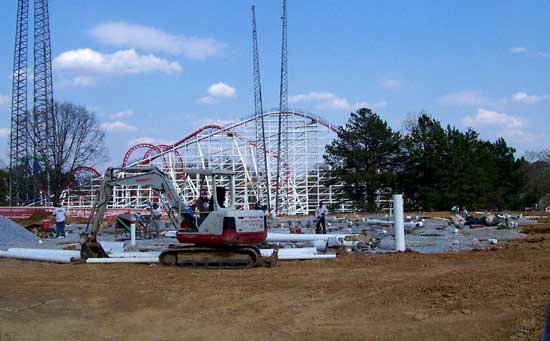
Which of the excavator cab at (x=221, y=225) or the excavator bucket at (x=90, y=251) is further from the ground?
the excavator cab at (x=221, y=225)

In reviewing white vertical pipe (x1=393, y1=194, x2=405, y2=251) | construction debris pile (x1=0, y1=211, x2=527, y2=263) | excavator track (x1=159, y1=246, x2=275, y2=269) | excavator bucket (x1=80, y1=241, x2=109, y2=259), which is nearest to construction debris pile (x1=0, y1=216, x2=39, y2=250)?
construction debris pile (x1=0, y1=211, x2=527, y2=263)

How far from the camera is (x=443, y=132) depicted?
38094 millimetres

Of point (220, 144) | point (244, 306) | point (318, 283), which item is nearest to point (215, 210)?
point (318, 283)

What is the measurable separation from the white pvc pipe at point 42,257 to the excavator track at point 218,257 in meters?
2.56

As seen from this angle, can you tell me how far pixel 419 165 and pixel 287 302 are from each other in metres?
33.2

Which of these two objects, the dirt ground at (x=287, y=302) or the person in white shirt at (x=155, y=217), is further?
the person in white shirt at (x=155, y=217)

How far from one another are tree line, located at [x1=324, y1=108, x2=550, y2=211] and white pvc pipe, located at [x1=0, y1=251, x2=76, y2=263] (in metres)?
27.6

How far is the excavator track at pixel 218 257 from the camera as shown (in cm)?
1149

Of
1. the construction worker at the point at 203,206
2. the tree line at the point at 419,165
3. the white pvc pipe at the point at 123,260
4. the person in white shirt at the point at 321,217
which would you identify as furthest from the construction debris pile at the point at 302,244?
the tree line at the point at 419,165

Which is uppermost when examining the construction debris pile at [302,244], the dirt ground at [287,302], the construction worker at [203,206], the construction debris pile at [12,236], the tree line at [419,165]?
the tree line at [419,165]

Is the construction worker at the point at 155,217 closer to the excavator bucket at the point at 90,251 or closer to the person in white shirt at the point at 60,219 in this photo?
the person in white shirt at the point at 60,219

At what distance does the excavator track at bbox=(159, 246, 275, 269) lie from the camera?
11.5m

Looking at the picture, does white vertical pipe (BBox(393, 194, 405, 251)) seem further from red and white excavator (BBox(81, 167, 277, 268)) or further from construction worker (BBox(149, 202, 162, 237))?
construction worker (BBox(149, 202, 162, 237))

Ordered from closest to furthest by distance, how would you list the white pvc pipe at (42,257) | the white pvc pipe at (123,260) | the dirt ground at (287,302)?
1. the dirt ground at (287,302)
2. the white pvc pipe at (123,260)
3. the white pvc pipe at (42,257)
